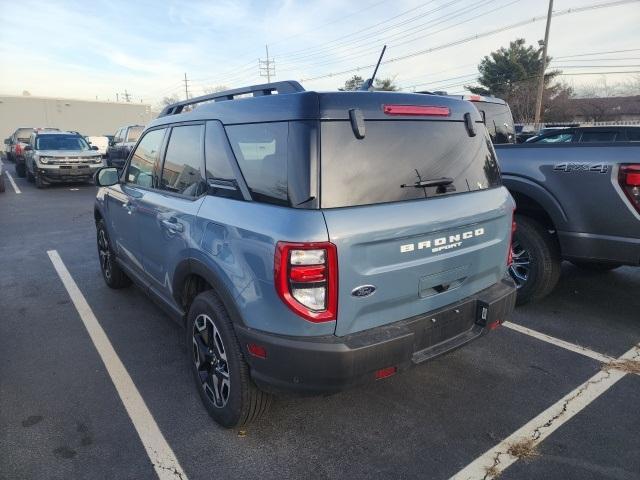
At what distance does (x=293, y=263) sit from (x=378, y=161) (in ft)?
2.31

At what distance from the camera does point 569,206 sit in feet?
13.0

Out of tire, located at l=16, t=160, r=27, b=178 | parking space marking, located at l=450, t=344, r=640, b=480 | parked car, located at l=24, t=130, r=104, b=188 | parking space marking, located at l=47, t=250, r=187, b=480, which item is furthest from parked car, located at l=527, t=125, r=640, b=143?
tire, located at l=16, t=160, r=27, b=178

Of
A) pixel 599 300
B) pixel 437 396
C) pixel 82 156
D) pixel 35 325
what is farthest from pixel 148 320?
pixel 82 156

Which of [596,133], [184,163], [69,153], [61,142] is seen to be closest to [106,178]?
[184,163]

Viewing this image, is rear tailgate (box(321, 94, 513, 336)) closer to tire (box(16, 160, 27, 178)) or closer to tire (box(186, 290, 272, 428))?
tire (box(186, 290, 272, 428))

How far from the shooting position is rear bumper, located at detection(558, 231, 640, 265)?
3645mm

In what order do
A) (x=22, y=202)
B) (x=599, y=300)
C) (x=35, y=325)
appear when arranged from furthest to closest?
1. (x=22, y=202)
2. (x=599, y=300)
3. (x=35, y=325)

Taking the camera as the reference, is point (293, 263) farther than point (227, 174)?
No

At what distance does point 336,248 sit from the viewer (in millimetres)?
2053

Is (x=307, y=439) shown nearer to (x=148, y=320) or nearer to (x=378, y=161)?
(x=378, y=161)

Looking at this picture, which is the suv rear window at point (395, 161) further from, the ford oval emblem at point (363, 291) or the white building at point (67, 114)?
the white building at point (67, 114)

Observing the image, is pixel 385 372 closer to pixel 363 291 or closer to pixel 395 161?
pixel 363 291

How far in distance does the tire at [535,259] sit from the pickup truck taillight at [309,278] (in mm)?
2744

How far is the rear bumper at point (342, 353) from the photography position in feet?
6.93
